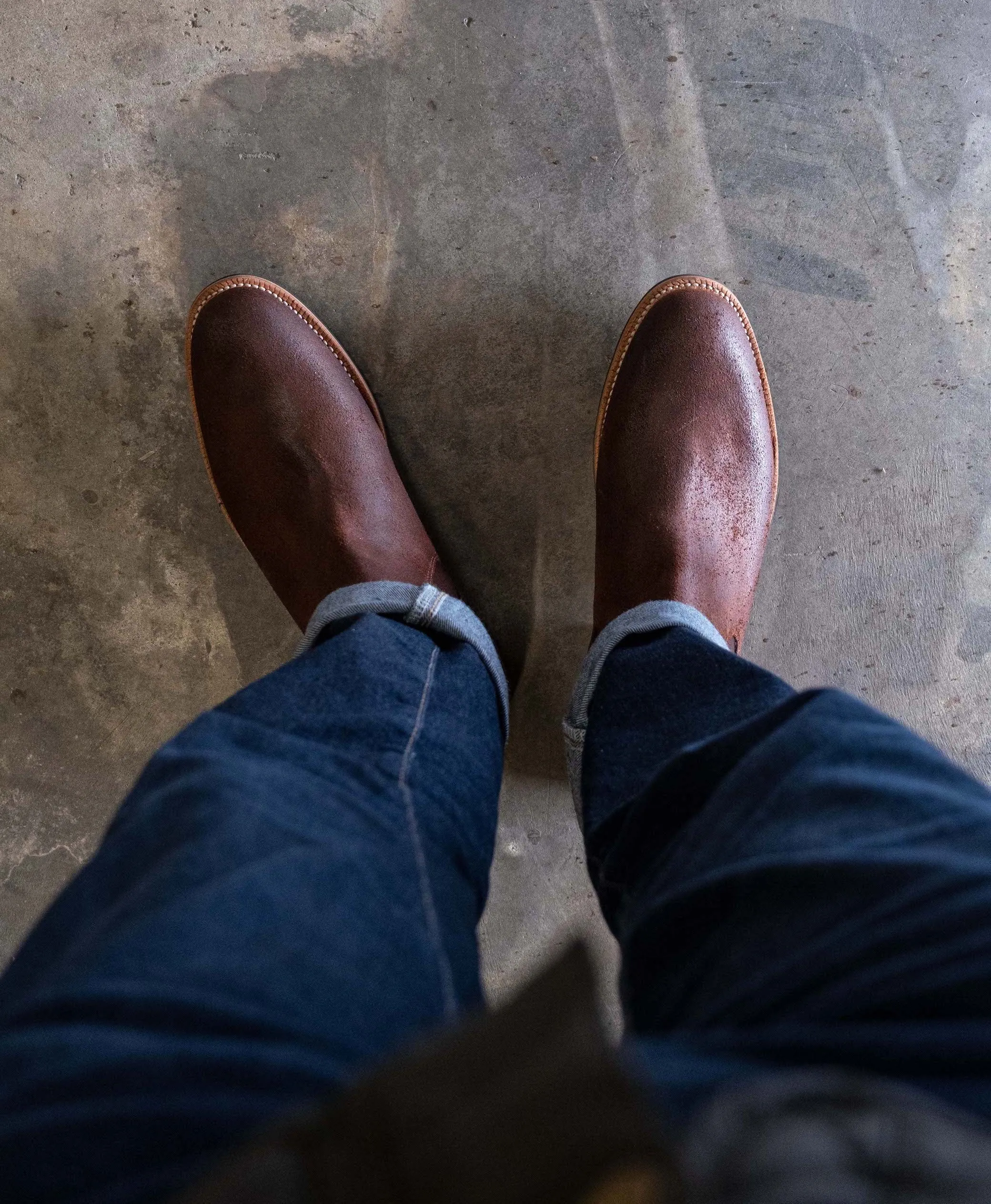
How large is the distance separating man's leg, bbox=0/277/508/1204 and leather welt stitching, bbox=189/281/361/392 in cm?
34

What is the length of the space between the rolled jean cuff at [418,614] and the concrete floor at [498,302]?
0.18 meters

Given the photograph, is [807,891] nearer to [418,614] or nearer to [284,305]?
[418,614]

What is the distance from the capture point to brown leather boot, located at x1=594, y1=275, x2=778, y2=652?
1.18 metres

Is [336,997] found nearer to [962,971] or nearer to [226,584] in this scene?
[962,971]

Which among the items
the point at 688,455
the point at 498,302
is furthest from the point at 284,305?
the point at 688,455

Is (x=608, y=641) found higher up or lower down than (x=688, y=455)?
lower down

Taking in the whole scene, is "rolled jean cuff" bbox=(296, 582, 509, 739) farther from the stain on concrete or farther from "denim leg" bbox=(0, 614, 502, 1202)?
the stain on concrete

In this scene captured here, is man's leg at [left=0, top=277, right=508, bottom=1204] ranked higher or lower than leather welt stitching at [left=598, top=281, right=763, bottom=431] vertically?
lower

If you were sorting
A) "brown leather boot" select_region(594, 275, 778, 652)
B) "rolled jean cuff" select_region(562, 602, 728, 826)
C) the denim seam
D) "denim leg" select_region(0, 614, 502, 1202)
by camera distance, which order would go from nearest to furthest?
1. "denim leg" select_region(0, 614, 502, 1202)
2. the denim seam
3. "rolled jean cuff" select_region(562, 602, 728, 826)
4. "brown leather boot" select_region(594, 275, 778, 652)

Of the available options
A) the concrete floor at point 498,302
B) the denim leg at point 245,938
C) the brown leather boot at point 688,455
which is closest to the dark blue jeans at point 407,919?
the denim leg at point 245,938

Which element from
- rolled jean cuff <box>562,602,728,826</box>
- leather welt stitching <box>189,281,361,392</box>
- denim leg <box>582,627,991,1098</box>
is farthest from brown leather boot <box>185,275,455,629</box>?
denim leg <box>582,627,991,1098</box>

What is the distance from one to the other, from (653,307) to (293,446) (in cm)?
56

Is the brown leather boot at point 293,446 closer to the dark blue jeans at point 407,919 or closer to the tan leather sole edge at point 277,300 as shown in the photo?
the tan leather sole edge at point 277,300

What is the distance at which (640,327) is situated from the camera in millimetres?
1212
